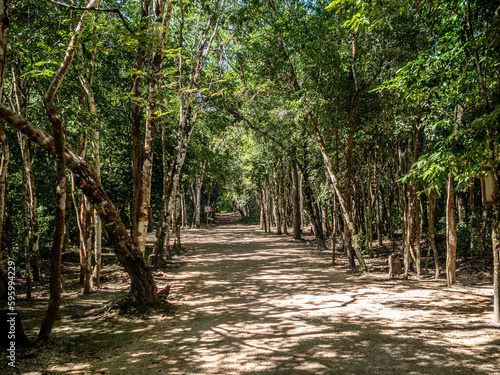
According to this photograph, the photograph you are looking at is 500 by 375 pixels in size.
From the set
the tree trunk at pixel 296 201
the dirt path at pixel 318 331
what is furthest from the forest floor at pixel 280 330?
the tree trunk at pixel 296 201

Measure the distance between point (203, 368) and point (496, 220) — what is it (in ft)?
16.8

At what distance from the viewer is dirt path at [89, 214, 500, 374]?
4211 mm

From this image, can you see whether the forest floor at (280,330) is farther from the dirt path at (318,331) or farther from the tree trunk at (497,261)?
the tree trunk at (497,261)

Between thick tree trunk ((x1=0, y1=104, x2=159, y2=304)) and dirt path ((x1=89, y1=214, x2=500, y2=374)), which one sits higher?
thick tree trunk ((x1=0, y1=104, x2=159, y2=304))

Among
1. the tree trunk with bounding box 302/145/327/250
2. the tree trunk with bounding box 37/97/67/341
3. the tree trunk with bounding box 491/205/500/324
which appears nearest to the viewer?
the tree trunk with bounding box 37/97/67/341

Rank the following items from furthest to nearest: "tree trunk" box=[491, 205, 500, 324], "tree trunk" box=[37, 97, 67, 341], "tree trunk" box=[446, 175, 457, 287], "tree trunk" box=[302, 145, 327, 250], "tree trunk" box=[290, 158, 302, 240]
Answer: "tree trunk" box=[290, 158, 302, 240] < "tree trunk" box=[302, 145, 327, 250] < "tree trunk" box=[446, 175, 457, 287] < "tree trunk" box=[491, 205, 500, 324] < "tree trunk" box=[37, 97, 67, 341]

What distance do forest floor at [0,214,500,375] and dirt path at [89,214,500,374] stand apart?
18mm

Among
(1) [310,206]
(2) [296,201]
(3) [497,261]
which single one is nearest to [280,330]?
(3) [497,261]

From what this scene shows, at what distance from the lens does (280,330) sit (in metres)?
5.49

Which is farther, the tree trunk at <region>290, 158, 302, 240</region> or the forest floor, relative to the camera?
the tree trunk at <region>290, 158, 302, 240</region>

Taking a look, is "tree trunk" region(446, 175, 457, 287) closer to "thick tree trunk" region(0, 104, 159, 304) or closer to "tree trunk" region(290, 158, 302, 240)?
"thick tree trunk" region(0, 104, 159, 304)

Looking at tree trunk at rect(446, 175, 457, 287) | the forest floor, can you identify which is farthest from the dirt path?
tree trunk at rect(446, 175, 457, 287)

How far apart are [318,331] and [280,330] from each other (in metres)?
0.63

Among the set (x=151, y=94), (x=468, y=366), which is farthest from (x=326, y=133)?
(x=468, y=366)
